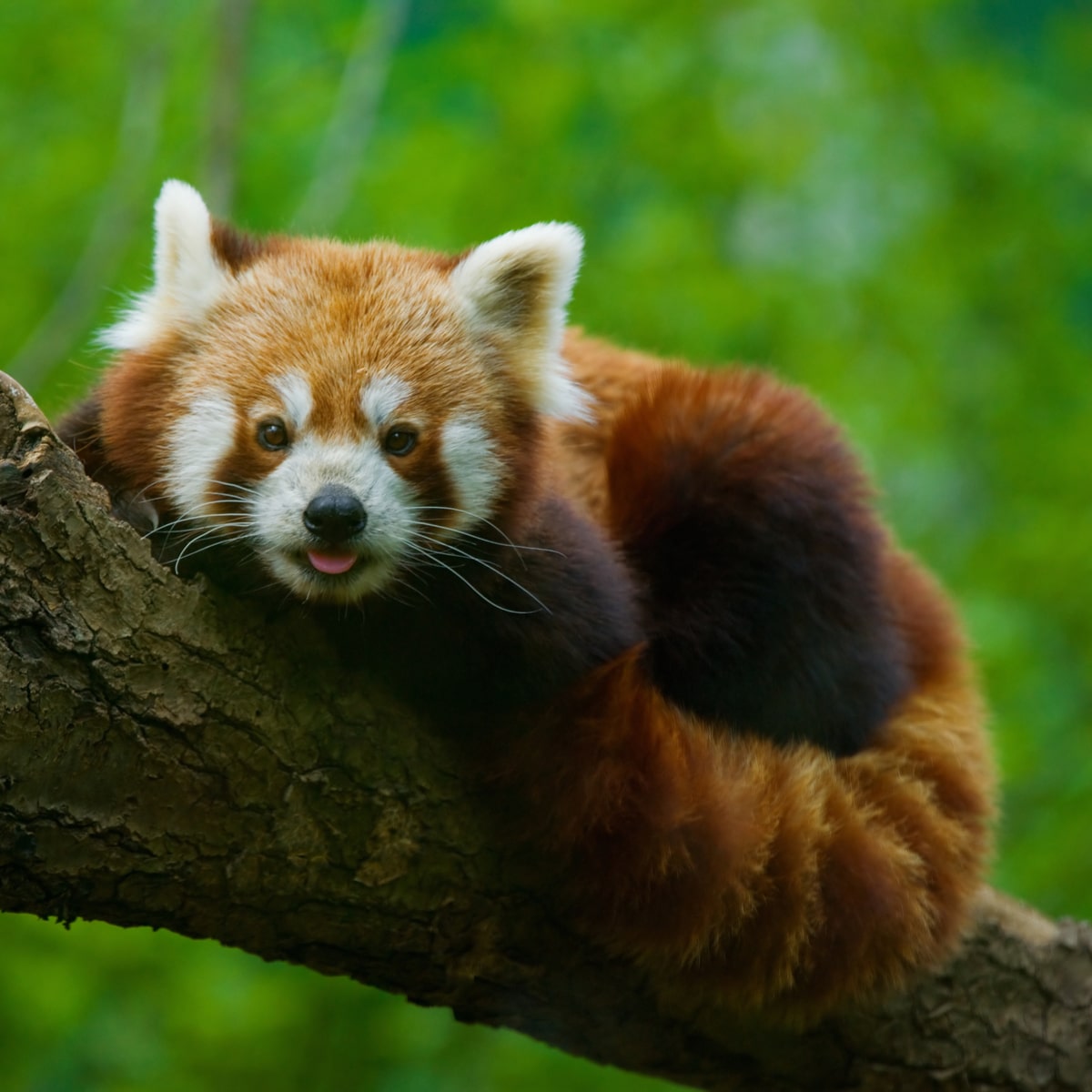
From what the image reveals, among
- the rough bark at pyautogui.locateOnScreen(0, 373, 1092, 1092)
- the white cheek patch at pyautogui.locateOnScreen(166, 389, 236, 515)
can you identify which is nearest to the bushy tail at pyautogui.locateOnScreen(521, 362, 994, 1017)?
the rough bark at pyautogui.locateOnScreen(0, 373, 1092, 1092)

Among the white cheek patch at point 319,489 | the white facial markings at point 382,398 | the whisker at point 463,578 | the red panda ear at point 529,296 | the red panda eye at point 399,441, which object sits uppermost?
the red panda ear at point 529,296

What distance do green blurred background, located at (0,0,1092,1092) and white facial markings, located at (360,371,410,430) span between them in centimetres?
212

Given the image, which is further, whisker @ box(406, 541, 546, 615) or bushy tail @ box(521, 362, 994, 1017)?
bushy tail @ box(521, 362, 994, 1017)

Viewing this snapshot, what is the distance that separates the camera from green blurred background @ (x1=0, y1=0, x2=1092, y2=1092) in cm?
509

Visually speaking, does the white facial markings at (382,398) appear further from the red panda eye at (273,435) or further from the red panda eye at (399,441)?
the red panda eye at (273,435)

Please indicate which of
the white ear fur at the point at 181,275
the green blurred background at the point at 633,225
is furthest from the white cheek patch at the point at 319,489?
the green blurred background at the point at 633,225

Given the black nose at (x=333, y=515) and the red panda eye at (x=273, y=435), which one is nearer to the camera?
the black nose at (x=333, y=515)

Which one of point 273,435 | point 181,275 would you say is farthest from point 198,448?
point 181,275

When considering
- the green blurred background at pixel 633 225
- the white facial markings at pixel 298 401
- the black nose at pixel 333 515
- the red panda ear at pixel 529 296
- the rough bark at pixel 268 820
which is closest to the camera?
the rough bark at pixel 268 820

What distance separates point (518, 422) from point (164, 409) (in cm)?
78

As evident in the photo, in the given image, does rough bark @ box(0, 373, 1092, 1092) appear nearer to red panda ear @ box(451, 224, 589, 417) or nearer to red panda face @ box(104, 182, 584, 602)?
red panda face @ box(104, 182, 584, 602)

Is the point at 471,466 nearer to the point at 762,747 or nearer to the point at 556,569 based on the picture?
the point at 556,569

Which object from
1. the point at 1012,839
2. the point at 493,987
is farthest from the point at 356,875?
the point at 1012,839

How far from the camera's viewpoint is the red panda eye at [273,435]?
104 inches
